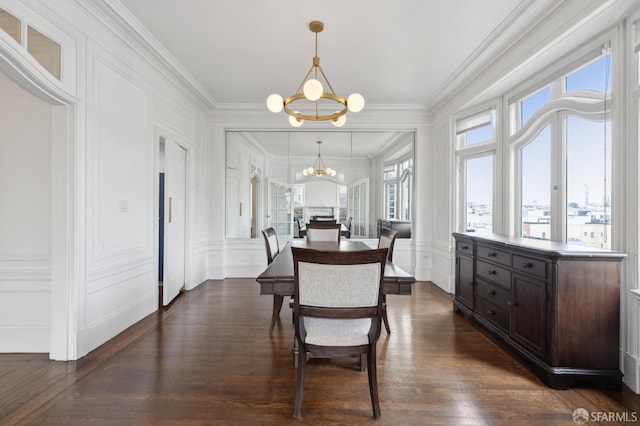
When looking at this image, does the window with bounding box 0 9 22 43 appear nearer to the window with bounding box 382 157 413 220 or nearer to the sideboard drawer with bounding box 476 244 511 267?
the sideboard drawer with bounding box 476 244 511 267

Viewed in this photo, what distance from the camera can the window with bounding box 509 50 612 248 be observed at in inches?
94.1

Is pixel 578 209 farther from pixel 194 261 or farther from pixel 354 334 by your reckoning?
pixel 194 261

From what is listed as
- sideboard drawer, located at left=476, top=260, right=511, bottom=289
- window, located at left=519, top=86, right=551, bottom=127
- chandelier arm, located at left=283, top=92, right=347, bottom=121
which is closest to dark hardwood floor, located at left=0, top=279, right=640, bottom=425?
sideboard drawer, located at left=476, top=260, right=511, bottom=289

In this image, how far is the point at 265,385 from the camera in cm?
202

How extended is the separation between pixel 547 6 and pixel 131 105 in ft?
12.7

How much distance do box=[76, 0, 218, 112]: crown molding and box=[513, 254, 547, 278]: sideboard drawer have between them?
3941 mm

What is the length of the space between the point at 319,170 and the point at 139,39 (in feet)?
10.1

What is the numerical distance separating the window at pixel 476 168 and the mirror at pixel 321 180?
104cm

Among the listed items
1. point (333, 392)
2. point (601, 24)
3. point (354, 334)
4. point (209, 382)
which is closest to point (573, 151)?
point (601, 24)

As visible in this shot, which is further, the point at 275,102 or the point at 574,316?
the point at 275,102

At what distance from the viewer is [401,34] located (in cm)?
290

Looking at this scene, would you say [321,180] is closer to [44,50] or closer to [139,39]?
[139,39]

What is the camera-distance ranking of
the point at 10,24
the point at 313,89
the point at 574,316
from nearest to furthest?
the point at 10,24 → the point at 574,316 → the point at 313,89

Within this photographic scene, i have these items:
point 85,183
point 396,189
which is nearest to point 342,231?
point 396,189
